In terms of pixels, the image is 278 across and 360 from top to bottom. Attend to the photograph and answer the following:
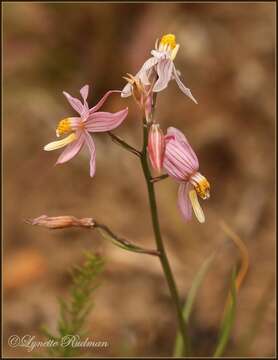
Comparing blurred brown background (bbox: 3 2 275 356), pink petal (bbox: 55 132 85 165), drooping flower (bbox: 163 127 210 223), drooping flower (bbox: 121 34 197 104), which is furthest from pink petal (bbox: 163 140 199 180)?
blurred brown background (bbox: 3 2 275 356)

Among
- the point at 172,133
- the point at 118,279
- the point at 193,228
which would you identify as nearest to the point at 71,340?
the point at 172,133

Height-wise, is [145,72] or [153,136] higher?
[145,72]

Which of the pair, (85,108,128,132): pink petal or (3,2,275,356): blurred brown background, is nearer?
(85,108,128,132): pink petal

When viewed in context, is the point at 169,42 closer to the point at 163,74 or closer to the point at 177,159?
the point at 163,74

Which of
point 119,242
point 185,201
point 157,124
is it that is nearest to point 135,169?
point 119,242

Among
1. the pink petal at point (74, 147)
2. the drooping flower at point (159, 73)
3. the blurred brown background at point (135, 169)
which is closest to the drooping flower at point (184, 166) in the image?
the drooping flower at point (159, 73)

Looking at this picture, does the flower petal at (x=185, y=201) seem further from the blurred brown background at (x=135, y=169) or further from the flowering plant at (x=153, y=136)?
the blurred brown background at (x=135, y=169)

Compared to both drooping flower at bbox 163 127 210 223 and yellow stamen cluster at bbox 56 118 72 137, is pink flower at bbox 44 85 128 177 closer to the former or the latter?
yellow stamen cluster at bbox 56 118 72 137

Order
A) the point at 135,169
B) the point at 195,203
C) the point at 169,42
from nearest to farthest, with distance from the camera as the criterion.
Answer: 1. the point at 195,203
2. the point at 169,42
3. the point at 135,169
